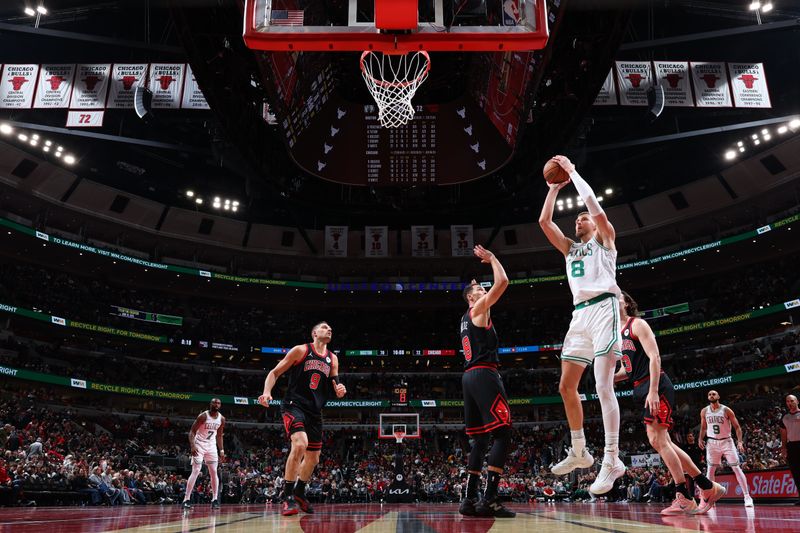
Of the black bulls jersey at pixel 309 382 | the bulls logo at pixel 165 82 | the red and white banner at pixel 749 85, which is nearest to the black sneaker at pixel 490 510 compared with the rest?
the black bulls jersey at pixel 309 382

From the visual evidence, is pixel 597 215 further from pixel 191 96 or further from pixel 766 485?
pixel 191 96

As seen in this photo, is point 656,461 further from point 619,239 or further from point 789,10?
point 789,10

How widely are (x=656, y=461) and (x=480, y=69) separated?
63.8 feet

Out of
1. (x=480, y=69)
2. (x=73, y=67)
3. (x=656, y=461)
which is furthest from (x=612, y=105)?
(x=656, y=461)

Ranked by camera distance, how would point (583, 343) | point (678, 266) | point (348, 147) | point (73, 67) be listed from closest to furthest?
point (583, 343), point (73, 67), point (348, 147), point (678, 266)

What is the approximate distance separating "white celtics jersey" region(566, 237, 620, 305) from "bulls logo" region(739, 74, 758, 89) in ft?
49.3

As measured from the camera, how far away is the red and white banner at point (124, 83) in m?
16.6

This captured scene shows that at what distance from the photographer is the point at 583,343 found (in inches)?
184

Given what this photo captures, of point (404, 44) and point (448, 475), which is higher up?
point (404, 44)

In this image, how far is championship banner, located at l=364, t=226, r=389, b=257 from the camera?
108ft

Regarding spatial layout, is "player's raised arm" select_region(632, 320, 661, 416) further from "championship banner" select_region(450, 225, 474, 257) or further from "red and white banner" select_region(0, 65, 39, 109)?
"championship banner" select_region(450, 225, 474, 257)

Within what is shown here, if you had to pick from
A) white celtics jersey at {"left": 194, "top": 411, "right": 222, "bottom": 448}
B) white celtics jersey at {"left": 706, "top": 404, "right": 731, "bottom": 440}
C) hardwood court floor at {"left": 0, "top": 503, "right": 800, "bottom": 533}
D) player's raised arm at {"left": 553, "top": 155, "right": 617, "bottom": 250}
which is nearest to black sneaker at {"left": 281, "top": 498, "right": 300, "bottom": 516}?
hardwood court floor at {"left": 0, "top": 503, "right": 800, "bottom": 533}

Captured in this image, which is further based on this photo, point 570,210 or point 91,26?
point 570,210

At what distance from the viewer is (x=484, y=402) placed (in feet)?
18.8
